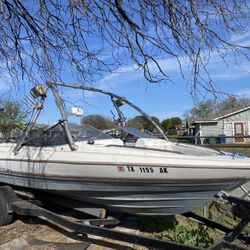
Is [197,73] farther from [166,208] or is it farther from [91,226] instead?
[91,226]

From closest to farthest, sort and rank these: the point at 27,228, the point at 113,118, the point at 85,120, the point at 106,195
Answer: the point at 106,195 → the point at 27,228 → the point at 85,120 → the point at 113,118

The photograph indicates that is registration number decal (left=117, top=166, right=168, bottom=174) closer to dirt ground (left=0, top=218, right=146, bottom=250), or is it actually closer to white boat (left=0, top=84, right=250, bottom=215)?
white boat (left=0, top=84, right=250, bottom=215)

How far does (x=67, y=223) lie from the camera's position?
20.4 ft

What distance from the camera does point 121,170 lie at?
238 inches

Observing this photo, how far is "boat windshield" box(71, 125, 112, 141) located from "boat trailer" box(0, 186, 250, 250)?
1.30 metres

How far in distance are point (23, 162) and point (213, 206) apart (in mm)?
3847

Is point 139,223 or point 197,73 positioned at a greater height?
point 197,73

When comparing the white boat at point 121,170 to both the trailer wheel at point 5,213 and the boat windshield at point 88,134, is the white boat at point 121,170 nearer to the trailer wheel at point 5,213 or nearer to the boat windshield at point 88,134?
the boat windshield at point 88,134

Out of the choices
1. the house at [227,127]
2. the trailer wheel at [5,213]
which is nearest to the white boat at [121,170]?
the trailer wheel at [5,213]

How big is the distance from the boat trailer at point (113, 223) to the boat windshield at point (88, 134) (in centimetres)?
130

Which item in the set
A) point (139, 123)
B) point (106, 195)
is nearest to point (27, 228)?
point (106, 195)

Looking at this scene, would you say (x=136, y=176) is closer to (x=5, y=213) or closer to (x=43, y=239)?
(x=43, y=239)

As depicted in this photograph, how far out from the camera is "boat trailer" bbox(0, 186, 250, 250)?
5.19 meters

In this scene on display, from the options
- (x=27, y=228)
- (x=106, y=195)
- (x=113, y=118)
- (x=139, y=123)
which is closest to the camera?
(x=106, y=195)
